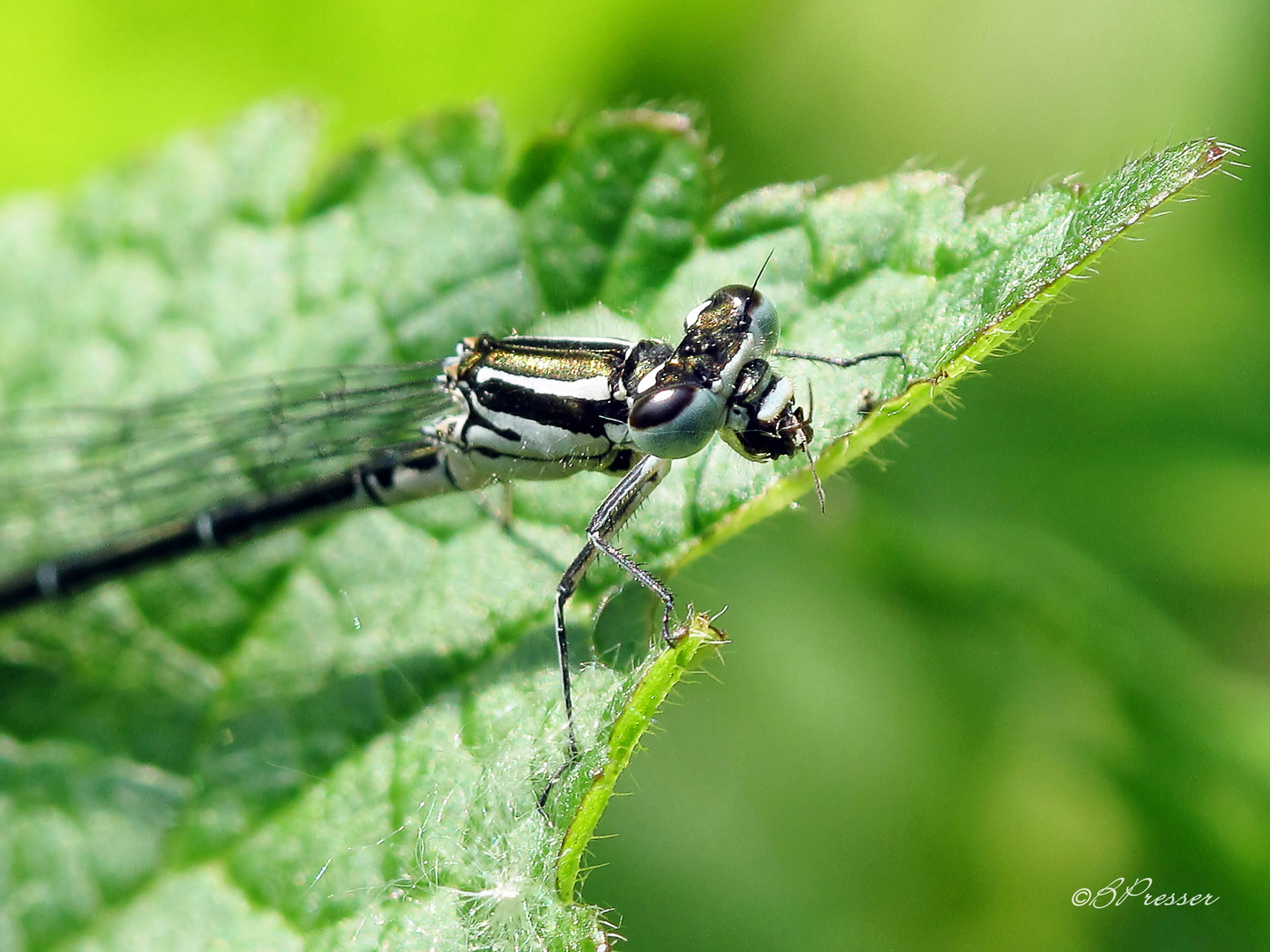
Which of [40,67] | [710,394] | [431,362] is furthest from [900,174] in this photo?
[40,67]

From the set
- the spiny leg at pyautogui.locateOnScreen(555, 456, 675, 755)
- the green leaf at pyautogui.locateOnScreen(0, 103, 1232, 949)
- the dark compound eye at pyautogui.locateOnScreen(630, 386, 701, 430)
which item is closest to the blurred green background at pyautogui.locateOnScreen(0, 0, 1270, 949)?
the spiny leg at pyautogui.locateOnScreen(555, 456, 675, 755)

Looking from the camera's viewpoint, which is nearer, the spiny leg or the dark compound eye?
the dark compound eye

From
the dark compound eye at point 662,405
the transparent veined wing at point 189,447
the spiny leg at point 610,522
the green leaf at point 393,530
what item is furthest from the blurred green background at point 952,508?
the transparent veined wing at point 189,447

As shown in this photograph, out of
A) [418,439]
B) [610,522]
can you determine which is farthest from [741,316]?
[418,439]

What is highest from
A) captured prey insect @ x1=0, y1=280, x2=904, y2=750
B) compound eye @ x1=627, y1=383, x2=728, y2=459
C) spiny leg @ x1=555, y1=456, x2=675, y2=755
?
captured prey insect @ x1=0, y1=280, x2=904, y2=750

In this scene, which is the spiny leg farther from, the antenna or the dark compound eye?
the antenna

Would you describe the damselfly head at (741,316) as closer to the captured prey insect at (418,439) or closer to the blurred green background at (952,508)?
the captured prey insect at (418,439)
